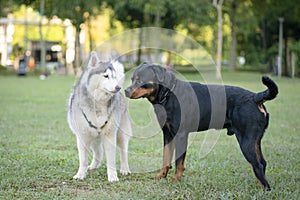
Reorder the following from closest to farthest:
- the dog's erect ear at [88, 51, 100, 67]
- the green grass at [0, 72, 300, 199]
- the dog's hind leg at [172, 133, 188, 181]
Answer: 1. the green grass at [0, 72, 300, 199]
2. the dog's hind leg at [172, 133, 188, 181]
3. the dog's erect ear at [88, 51, 100, 67]

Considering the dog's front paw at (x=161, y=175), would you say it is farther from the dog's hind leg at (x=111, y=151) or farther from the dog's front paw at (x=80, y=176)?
the dog's front paw at (x=80, y=176)

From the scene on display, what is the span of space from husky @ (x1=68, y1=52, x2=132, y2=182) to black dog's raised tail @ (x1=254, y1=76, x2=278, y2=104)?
1823mm

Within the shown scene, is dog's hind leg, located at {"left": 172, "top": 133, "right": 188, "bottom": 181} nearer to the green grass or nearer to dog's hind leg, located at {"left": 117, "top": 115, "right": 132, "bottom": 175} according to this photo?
the green grass

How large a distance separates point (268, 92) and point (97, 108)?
2.33m

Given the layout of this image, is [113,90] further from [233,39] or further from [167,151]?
[233,39]

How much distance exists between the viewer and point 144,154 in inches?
333

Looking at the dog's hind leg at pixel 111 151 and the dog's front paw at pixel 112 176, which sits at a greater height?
the dog's hind leg at pixel 111 151

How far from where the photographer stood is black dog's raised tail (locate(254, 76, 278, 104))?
5668mm

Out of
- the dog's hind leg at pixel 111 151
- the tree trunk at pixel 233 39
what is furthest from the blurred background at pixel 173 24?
the dog's hind leg at pixel 111 151

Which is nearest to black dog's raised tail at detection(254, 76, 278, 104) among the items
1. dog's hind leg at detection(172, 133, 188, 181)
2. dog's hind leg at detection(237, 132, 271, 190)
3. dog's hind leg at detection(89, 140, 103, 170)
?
dog's hind leg at detection(237, 132, 271, 190)

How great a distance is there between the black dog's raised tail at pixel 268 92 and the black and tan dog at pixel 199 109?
1cm

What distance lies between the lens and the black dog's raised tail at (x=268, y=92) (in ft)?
18.6

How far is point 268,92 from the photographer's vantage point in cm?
577

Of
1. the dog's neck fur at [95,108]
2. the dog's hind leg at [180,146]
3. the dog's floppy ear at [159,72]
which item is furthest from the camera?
the dog's neck fur at [95,108]
